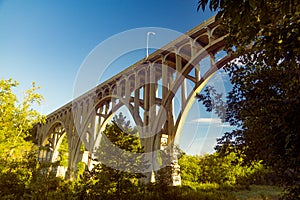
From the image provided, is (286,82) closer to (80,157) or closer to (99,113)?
(99,113)

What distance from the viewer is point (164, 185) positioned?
7805mm

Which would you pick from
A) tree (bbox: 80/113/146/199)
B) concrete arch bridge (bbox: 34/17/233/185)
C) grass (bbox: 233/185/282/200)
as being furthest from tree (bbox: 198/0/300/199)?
grass (bbox: 233/185/282/200)

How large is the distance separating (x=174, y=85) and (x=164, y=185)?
498 cm

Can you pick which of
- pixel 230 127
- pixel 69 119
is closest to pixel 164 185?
pixel 230 127

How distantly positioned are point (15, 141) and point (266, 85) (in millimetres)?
12389

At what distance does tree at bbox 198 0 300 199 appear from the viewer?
2180 mm

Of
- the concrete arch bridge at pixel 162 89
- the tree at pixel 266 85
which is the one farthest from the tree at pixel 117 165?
the tree at pixel 266 85

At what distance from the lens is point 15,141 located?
37.4 ft

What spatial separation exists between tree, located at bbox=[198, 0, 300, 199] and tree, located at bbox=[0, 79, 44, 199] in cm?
801

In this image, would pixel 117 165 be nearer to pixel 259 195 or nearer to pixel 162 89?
pixel 162 89

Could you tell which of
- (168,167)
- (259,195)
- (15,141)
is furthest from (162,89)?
(15,141)

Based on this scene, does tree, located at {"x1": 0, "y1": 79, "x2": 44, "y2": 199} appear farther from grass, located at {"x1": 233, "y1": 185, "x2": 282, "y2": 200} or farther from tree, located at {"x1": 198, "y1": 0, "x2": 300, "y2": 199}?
grass, located at {"x1": 233, "y1": 185, "x2": 282, "y2": 200}

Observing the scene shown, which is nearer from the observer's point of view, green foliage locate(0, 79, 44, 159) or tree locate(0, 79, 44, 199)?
tree locate(0, 79, 44, 199)

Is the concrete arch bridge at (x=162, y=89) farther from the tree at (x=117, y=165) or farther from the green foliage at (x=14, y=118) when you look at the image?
the green foliage at (x=14, y=118)
